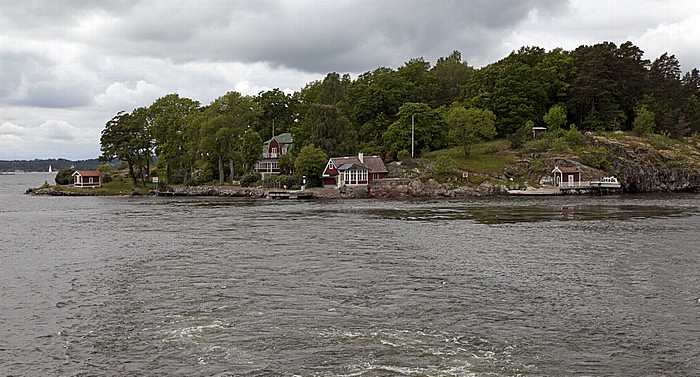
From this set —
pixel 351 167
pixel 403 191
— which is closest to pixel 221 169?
pixel 351 167

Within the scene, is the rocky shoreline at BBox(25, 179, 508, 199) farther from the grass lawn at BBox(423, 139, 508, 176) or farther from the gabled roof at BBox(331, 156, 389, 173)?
the grass lawn at BBox(423, 139, 508, 176)

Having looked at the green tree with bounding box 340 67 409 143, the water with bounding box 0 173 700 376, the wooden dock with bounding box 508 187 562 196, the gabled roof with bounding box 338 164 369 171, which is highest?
the green tree with bounding box 340 67 409 143

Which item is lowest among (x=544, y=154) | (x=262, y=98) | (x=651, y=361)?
(x=651, y=361)

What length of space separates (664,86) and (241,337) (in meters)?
125

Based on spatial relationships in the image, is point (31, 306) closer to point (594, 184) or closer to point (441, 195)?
point (441, 195)

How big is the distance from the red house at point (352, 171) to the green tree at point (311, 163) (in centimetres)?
111

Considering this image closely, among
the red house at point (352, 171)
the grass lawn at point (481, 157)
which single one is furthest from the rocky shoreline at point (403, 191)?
the grass lawn at point (481, 157)

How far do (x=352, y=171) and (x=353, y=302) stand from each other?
66810mm

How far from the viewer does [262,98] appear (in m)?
121

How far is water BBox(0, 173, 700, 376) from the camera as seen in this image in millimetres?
15141

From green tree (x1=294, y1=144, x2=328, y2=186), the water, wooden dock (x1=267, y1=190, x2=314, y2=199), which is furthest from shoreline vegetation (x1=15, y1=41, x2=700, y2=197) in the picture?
the water

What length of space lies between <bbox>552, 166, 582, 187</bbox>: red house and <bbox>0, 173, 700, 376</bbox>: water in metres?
46.8

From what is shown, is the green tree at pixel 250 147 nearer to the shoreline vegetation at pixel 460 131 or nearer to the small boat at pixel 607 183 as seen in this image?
the shoreline vegetation at pixel 460 131

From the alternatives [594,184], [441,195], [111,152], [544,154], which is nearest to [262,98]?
[111,152]
